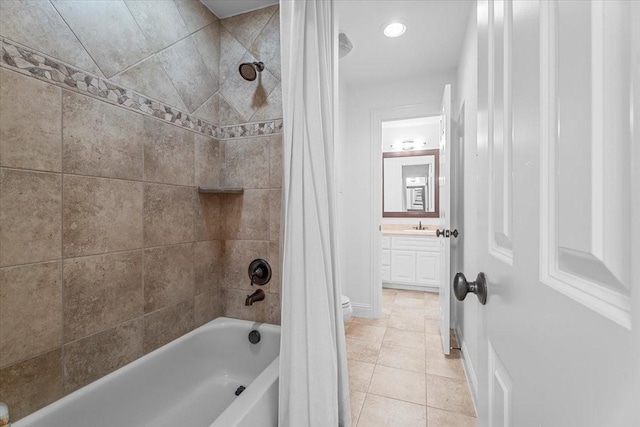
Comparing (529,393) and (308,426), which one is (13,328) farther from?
(529,393)

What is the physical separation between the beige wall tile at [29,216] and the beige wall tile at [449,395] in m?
2.07

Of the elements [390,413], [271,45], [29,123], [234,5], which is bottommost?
[390,413]

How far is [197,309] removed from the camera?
5.59 ft

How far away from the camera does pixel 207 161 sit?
1.78 m

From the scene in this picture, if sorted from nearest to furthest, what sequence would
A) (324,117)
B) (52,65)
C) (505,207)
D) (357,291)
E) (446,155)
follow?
(505,207) → (52,65) → (324,117) → (446,155) → (357,291)

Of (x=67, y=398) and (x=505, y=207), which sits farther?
(x=67, y=398)

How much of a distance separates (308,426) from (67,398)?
3.05ft

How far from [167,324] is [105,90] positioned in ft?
3.94

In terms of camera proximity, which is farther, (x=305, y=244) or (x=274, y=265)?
(x=274, y=265)

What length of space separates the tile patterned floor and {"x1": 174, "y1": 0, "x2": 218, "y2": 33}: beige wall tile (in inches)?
98.5

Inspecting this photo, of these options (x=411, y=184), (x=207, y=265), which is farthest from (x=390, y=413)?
(x=411, y=184)

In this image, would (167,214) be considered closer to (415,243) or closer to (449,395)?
(449,395)

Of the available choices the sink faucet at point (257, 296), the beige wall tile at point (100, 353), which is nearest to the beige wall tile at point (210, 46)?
the sink faucet at point (257, 296)

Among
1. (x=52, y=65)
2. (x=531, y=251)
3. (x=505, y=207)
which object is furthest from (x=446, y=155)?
(x=52, y=65)
